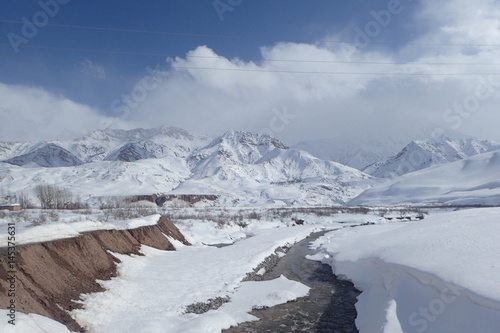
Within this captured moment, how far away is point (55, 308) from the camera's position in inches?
515

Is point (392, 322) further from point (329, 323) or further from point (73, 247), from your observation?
point (73, 247)

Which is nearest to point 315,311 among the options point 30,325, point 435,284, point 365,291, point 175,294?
point 365,291

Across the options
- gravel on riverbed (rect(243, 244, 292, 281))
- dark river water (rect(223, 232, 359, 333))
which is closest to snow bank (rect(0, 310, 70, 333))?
dark river water (rect(223, 232, 359, 333))

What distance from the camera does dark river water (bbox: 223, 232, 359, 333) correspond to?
1455 centimetres

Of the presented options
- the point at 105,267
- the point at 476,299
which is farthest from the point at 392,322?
the point at 105,267

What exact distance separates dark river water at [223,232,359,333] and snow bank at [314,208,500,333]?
689mm

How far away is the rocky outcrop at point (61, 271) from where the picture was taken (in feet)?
41.0

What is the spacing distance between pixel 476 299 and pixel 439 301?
1.86m

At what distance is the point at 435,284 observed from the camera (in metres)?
12.7

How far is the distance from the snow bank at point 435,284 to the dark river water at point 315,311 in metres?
0.69

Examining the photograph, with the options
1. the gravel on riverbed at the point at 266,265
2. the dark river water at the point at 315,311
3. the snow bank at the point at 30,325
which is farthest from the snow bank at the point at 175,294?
the snow bank at the point at 30,325

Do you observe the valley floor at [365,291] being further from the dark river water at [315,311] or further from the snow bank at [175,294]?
the dark river water at [315,311]

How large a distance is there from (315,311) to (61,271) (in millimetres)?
11756

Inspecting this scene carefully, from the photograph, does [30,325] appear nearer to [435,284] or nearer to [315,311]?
[315,311]
